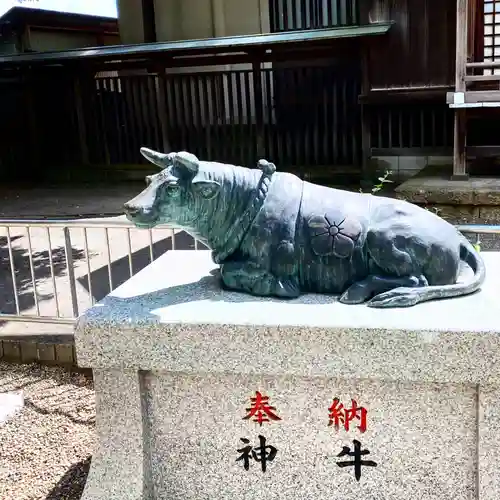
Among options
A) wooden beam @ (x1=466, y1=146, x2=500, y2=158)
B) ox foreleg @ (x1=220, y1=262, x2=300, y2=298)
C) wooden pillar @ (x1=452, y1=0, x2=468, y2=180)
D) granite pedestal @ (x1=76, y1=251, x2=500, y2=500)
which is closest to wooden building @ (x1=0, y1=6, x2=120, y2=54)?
wooden pillar @ (x1=452, y1=0, x2=468, y2=180)

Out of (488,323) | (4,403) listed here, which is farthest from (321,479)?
(4,403)

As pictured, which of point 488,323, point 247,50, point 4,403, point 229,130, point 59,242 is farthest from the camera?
point 229,130

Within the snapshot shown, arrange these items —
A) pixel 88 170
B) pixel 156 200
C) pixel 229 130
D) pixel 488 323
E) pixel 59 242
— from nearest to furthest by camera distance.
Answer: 1. pixel 488 323
2. pixel 156 200
3. pixel 59 242
4. pixel 229 130
5. pixel 88 170

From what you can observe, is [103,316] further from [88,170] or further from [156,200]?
[88,170]

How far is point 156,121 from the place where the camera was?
1391 cm

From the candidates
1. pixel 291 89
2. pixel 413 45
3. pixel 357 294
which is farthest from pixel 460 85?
pixel 357 294

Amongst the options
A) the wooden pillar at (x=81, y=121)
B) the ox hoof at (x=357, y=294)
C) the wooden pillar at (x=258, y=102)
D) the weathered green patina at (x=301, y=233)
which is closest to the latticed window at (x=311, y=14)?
the wooden pillar at (x=258, y=102)

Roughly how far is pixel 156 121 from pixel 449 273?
38.2 feet

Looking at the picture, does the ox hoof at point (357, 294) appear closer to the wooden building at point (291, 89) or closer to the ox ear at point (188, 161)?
the ox ear at point (188, 161)

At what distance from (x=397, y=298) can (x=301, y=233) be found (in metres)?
0.53

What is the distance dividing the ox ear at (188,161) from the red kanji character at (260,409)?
1.08m

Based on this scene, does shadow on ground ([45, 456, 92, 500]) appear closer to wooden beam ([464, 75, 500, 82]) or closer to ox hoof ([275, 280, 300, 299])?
ox hoof ([275, 280, 300, 299])

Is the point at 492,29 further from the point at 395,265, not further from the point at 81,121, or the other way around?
Result: the point at 395,265

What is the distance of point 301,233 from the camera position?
3.02 m
